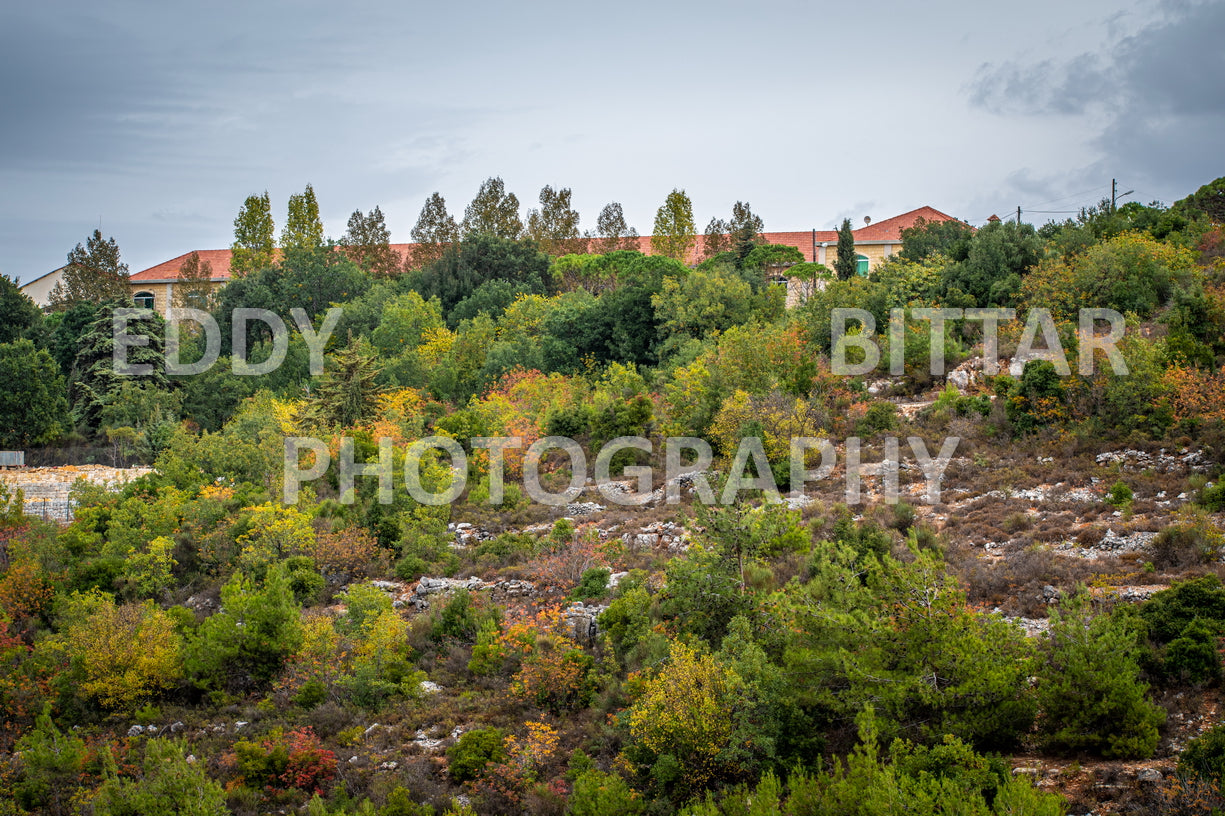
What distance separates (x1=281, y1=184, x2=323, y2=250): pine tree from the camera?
53188 mm

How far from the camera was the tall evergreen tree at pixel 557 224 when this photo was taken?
56.6 meters

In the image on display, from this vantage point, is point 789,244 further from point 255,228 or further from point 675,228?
point 255,228

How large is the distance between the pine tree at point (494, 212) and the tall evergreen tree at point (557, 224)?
216cm

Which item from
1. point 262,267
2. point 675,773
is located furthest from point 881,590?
point 262,267

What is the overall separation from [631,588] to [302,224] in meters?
44.0

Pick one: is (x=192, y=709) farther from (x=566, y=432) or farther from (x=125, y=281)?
(x=125, y=281)

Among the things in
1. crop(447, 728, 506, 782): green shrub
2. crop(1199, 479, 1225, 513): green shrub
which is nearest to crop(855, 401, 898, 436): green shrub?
crop(1199, 479, 1225, 513): green shrub

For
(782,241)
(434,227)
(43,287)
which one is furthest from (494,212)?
(43,287)

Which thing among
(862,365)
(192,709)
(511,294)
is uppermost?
(511,294)

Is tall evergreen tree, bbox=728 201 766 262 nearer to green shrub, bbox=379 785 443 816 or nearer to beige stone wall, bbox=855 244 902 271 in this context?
beige stone wall, bbox=855 244 902 271

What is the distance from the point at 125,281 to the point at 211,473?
1459 inches

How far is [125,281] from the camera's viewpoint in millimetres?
57500

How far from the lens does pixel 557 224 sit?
188 feet

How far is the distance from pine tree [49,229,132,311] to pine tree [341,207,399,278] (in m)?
14.3
